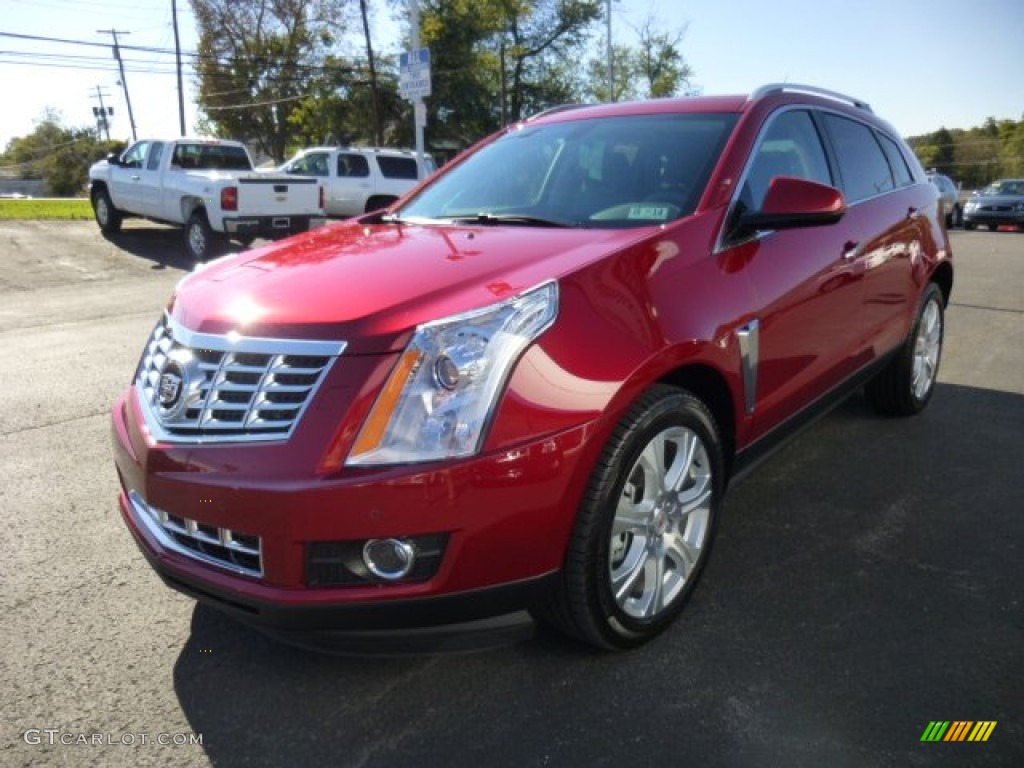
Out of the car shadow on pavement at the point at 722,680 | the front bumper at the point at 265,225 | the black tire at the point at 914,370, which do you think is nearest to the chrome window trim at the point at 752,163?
the black tire at the point at 914,370

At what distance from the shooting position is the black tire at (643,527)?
2270 mm

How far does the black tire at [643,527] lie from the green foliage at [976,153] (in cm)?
7854

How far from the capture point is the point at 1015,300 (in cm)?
976

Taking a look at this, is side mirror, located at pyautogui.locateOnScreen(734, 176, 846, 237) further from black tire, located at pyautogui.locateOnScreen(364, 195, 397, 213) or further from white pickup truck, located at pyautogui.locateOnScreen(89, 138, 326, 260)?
black tire, located at pyautogui.locateOnScreen(364, 195, 397, 213)

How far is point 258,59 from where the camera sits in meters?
47.3

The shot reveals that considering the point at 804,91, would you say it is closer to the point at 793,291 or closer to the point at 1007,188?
the point at 793,291

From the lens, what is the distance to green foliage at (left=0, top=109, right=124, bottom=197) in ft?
309

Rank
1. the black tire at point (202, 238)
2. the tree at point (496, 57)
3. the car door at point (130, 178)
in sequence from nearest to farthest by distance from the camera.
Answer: the black tire at point (202, 238)
the car door at point (130, 178)
the tree at point (496, 57)

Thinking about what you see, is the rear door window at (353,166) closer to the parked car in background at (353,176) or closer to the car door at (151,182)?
the parked car in background at (353,176)

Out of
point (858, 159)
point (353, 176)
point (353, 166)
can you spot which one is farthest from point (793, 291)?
point (353, 166)

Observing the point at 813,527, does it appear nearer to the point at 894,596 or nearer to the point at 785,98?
the point at 894,596

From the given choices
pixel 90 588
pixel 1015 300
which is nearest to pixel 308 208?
pixel 1015 300

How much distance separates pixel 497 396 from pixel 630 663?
1028mm

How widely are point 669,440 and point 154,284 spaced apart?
33.4ft
